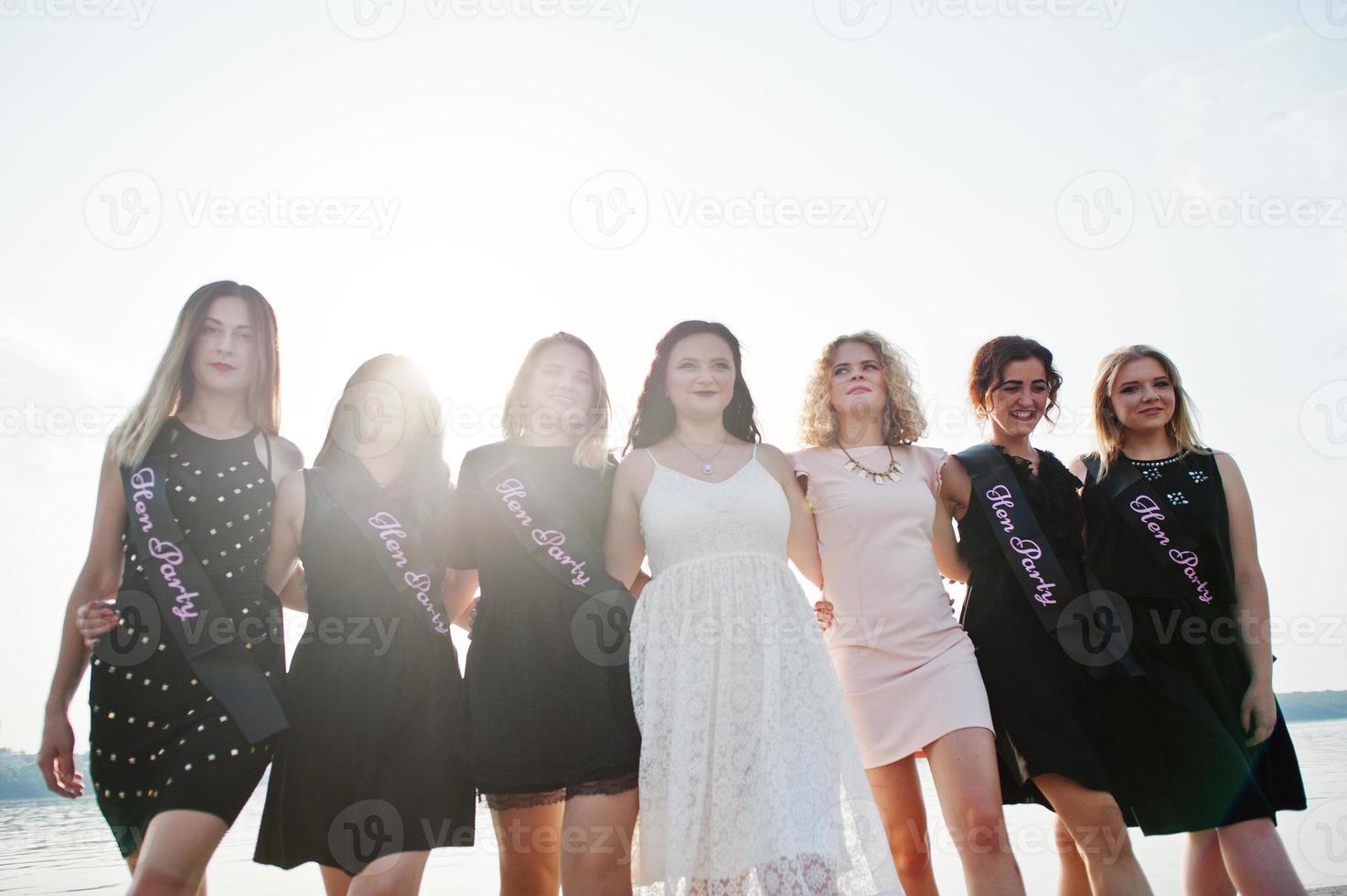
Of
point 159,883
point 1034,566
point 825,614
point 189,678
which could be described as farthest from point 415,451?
point 1034,566

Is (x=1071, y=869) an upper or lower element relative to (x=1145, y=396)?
lower

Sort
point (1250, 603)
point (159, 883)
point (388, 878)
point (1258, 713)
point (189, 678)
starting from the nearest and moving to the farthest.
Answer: point (159, 883)
point (388, 878)
point (189, 678)
point (1258, 713)
point (1250, 603)

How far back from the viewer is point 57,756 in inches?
120

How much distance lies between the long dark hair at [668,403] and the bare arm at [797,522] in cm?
16

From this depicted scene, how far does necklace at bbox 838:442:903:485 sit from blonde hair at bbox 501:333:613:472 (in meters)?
1.06

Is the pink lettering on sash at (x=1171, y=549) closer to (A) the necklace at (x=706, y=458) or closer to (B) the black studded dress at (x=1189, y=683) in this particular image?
(B) the black studded dress at (x=1189, y=683)

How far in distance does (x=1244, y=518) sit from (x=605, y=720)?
2833mm

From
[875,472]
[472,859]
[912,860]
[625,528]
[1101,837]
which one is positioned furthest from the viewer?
[472,859]

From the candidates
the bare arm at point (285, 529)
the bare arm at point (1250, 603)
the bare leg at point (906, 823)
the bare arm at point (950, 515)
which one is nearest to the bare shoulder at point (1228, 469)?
the bare arm at point (1250, 603)

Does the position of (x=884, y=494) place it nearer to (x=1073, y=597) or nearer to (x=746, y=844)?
(x=1073, y=597)

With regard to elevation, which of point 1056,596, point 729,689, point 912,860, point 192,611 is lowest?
point 912,860

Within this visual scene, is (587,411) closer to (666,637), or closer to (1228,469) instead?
(666,637)

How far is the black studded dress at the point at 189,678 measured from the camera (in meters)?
2.83

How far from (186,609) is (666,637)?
161 centimetres
